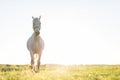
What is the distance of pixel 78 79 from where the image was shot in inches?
462

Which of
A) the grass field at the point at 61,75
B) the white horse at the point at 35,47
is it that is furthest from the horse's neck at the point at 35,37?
the grass field at the point at 61,75

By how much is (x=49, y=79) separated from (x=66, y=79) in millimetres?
805

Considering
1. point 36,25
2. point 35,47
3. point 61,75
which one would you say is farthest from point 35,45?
point 61,75

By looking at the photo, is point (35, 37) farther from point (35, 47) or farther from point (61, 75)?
point (61, 75)

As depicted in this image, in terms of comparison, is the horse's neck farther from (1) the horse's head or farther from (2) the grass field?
(2) the grass field

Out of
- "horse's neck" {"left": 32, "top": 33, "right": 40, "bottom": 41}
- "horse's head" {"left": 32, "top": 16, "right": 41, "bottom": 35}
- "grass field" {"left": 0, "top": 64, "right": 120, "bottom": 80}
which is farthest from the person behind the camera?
"horse's neck" {"left": 32, "top": 33, "right": 40, "bottom": 41}

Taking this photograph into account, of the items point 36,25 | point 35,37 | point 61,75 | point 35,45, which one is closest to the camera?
point 61,75

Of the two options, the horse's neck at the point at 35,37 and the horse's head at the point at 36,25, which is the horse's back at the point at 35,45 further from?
the horse's head at the point at 36,25

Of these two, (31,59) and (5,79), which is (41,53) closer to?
(31,59)

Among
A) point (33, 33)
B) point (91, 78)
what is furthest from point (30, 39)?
point (91, 78)

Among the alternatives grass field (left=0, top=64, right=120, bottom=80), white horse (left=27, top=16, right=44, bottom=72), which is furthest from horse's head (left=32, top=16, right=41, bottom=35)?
grass field (left=0, top=64, right=120, bottom=80)

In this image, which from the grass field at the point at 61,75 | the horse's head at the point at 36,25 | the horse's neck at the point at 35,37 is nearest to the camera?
the grass field at the point at 61,75

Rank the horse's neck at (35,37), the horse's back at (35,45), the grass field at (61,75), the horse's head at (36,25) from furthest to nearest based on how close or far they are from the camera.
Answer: the horse's back at (35,45), the horse's neck at (35,37), the horse's head at (36,25), the grass field at (61,75)

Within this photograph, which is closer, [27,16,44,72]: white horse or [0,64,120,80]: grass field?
[0,64,120,80]: grass field
